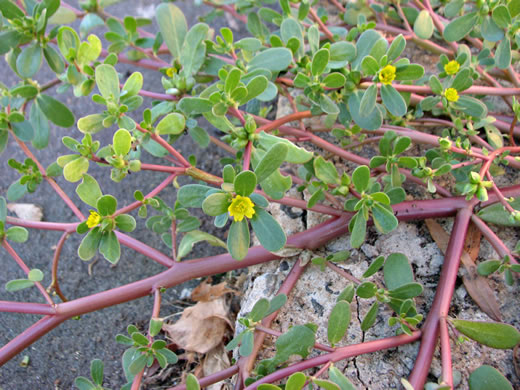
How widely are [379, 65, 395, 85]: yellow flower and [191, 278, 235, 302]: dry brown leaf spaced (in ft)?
3.02

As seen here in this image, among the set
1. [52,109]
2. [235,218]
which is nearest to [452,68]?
[235,218]

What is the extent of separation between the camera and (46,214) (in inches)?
80.1

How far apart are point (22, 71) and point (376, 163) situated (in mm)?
1124

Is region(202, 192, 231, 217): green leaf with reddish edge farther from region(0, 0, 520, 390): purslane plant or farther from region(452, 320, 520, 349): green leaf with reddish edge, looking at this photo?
region(452, 320, 520, 349): green leaf with reddish edge

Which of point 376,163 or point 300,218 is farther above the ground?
point 376,163

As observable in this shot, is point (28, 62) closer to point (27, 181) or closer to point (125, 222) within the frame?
point (27, 181)

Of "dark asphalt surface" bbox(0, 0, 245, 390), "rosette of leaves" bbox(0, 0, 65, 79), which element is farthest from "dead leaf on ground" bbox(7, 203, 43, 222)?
"rosette of leaves" bbox(0, 0, 65, 79)

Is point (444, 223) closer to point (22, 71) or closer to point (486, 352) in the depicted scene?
point (486, 352)

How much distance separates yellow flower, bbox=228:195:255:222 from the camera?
1060mm

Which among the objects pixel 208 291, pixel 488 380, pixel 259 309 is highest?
pixel 259 309

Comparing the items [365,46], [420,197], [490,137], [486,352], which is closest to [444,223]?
[420,197]

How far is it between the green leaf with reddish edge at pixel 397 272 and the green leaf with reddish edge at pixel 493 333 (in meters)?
0.19

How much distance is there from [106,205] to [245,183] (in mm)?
393

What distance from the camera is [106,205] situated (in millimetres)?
1156
